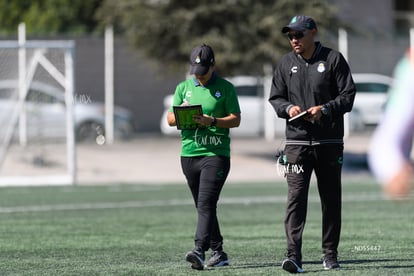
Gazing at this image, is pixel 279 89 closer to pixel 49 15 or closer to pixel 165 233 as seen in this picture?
pixel 165 233

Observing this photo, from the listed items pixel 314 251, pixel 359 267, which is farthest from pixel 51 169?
pixel 359 267

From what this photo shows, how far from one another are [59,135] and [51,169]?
2.71 ft

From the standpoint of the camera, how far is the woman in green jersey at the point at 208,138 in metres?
8.48

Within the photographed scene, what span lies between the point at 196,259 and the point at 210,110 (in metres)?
1.28

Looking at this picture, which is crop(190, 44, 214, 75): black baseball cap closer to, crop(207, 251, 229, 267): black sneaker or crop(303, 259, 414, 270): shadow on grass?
crop(207, 251, 229, 267): black sneaker

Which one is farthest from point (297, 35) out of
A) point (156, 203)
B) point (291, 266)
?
point (156, 203)

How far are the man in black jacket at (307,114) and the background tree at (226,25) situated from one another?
1932cm

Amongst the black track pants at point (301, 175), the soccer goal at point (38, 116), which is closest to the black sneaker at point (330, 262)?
the black track pants at point (301, 175)

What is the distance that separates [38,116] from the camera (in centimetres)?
2375

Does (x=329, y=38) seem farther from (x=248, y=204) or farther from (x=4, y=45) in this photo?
(x=248, y=204)

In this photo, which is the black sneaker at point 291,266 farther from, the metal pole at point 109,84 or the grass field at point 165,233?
the metal pole at point 109,84

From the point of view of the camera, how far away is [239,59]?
27625 mm

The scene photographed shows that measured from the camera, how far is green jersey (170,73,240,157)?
8625mm

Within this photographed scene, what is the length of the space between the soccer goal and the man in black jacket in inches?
608
